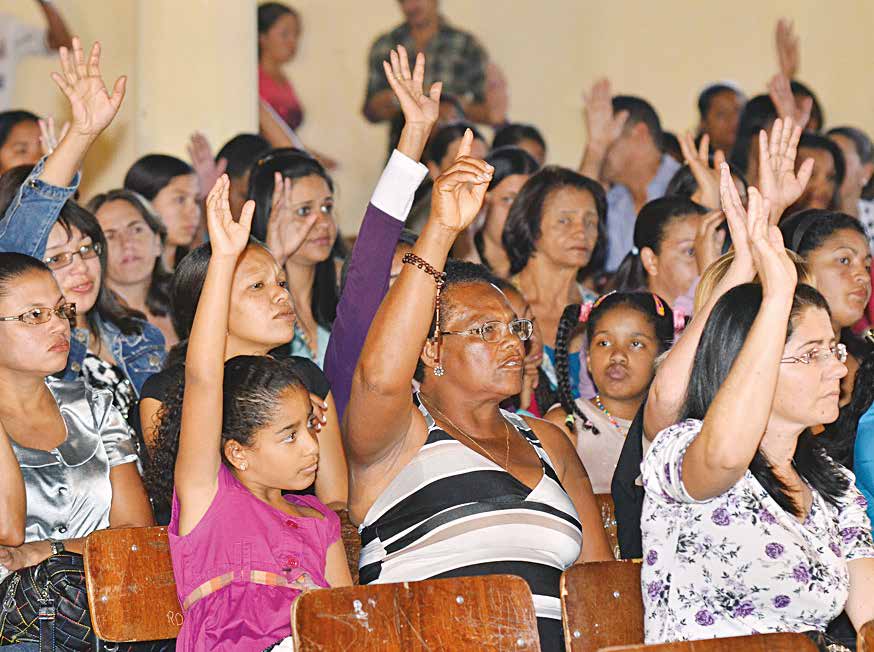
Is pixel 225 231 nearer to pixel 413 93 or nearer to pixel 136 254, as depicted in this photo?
pixel 413 93

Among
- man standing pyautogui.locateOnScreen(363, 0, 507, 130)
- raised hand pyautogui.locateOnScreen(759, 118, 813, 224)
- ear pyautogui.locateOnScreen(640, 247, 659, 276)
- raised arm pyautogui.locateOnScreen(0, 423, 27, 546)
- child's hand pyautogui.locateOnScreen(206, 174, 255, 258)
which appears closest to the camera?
child's hand pyautogui.locateOnScreen(206, 174, 255, 258)

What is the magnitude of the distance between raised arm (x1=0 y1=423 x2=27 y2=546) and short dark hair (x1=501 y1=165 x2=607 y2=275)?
2186 millimetres

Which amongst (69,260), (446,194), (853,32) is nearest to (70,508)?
(69,260)

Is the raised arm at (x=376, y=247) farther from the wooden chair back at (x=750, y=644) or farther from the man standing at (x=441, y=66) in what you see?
the man standing at (x=441, y=66)

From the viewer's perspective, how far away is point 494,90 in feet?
26.2

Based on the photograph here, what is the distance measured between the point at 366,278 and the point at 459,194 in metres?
0.51

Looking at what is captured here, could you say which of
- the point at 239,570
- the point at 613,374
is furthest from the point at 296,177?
the point at 239,570

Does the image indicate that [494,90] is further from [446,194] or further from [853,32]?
[446,194]

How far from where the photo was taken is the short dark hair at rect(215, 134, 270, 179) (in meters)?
4.95

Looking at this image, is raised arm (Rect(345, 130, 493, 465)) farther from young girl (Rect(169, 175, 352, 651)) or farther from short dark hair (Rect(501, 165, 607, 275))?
short dark hair (Rect(501, 165, 607, 275))

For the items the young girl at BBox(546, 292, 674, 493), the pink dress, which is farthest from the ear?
the pink dress

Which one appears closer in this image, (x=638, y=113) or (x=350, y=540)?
(x=350, y=540)

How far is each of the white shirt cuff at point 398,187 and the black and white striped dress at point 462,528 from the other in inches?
21.7

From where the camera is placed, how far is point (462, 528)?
8.69 feet
